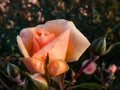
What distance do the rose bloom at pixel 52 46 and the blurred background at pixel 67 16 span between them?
2.16 meters

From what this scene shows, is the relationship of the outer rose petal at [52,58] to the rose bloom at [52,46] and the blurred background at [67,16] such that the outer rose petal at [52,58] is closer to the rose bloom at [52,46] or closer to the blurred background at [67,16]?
the rose bloom at [52,46]

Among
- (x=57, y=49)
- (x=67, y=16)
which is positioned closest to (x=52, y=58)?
(x=57, y=49)

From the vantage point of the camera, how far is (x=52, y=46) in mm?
963

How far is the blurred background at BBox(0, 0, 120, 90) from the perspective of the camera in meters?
3.23

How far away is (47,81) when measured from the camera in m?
0.97

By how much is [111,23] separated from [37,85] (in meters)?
2.39

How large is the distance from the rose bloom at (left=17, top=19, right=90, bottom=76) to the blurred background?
216cm

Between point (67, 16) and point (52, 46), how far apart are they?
2348mm

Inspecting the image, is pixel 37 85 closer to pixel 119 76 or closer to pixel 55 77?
pixel 55 77

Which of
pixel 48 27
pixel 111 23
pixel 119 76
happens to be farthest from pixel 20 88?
pixel 111 23

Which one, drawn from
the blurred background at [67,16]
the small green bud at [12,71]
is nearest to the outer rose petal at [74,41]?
the small green bud at [12,71]

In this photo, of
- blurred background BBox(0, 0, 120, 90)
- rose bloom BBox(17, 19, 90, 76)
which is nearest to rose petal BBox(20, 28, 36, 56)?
rose bloom BBox(17, 19, 90, 76)

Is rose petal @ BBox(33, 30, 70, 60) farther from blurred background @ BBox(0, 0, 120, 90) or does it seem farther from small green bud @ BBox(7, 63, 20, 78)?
blurred background @ BBox(0, 0, 120, 90)

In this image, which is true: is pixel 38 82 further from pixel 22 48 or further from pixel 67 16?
pixel 67 16
